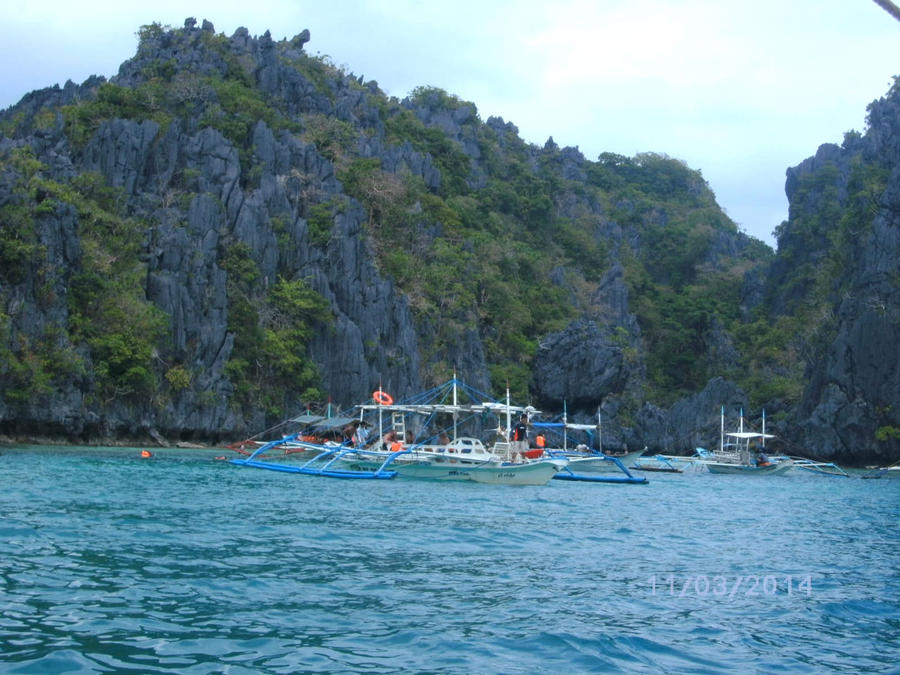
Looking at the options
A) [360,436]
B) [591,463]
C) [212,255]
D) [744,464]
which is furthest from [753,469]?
[212,255]

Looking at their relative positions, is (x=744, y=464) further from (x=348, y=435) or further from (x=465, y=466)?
(x=465, y=466)

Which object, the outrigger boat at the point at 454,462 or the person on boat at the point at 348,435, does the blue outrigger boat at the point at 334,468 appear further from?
the person on boat at the point at 348,435

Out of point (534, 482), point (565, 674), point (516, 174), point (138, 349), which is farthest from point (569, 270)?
point (565, 674)

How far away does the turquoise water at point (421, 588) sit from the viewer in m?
8.19

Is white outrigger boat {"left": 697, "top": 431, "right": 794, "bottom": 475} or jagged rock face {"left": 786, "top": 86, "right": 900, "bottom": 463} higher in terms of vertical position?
jagged rock face {"left": 786, "top": 86, "right": 900, "bottom": 463}

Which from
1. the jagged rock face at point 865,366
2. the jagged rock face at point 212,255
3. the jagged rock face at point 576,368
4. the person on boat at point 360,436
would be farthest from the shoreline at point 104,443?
the jagged rock face at point 865,366

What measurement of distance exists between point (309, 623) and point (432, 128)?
78446 millimetres

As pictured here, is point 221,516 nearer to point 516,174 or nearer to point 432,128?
point 432,128

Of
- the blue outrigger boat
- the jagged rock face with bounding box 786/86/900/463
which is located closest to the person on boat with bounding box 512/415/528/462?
the blue outrigger boat

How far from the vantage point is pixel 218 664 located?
7586 mm

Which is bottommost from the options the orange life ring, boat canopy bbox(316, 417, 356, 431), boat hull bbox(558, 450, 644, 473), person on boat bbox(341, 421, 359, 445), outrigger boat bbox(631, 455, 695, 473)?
outrigger boat bbox(631, 455, 695, 473)

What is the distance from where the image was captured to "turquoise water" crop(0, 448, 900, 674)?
26.9ft

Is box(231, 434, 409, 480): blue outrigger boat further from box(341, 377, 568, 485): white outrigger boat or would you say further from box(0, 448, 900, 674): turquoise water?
box(0, 448, 900, 674): turquoise water

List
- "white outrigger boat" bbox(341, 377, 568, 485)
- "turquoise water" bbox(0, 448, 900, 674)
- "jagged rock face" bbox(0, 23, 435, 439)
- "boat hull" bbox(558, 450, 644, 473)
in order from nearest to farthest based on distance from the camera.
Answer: "turquoise water" bbox(0, 448, 900, 674) < "white outrigger boat" bbox(341, 377, 568, 485) < "boat hull" bbox(558, 450, 644, 473) < "jagged rock face" bbox(0, 23, 435, 439)
